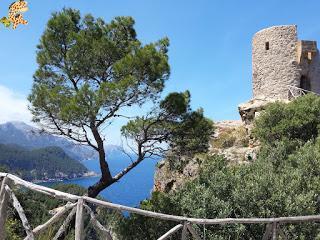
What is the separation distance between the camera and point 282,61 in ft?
62.2

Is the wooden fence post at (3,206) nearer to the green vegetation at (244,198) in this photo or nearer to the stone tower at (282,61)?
the green vegetation at (244,198)

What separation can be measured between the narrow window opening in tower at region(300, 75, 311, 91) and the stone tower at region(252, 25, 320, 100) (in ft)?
A: 1.36

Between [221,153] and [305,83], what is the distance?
6501 mm

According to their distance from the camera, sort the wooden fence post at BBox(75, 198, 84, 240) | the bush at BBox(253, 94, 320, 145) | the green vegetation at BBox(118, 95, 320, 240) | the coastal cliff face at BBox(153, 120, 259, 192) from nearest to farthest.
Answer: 1. the wooden fence post at BBox(75, 198, 84, 240)
2. the green vegetation at BBox(118, 95, 320, 240)
3. the bush at BBox(253, 94, 320, 145)
4. the coastal cliff face at BBox(153, 120, 259, 192)

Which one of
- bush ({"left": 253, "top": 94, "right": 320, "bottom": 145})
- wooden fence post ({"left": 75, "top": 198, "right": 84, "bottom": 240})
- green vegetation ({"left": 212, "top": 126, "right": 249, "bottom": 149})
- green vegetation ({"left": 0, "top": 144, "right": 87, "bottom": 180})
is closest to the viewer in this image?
wooden fence post ({"left": 75, "top": 198, "right": 84, "bottom": 240})

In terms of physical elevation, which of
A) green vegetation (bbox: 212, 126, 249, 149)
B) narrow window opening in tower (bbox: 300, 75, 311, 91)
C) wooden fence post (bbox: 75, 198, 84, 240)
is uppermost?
narrow window opening in tower (bbox: 300, 75, 311, 91)

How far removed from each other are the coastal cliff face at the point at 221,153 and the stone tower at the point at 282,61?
7.36ft

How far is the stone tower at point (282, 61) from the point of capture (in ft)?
61.8

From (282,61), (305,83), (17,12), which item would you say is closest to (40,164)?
(305,83)

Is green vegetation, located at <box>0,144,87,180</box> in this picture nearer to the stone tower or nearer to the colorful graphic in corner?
the stone tower

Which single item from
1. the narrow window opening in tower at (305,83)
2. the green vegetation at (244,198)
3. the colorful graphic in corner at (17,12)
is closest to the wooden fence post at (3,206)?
the colorful graphic in corner at (17,12)

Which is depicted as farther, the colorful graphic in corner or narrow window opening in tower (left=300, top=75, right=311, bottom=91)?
narrow window opening in tower (left=300, top=75, right=311, bottom=91)

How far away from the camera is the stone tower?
1884 centimetres

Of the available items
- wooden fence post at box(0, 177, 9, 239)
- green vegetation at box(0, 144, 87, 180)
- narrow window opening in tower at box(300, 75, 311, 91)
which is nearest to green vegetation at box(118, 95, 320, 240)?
wooden fence post at box(0, 177, 9, 239)
